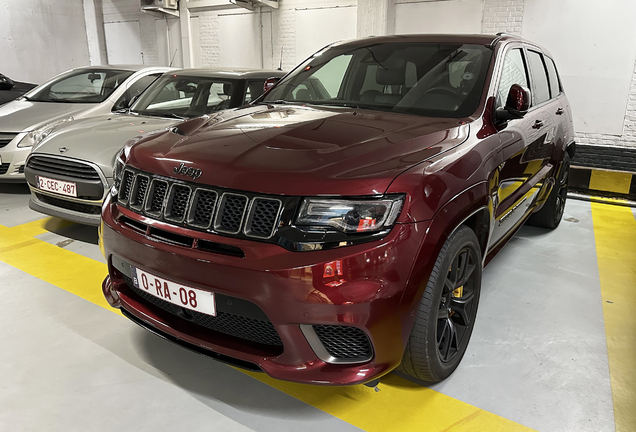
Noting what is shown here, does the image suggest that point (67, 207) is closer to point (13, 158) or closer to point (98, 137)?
point (98, 137)

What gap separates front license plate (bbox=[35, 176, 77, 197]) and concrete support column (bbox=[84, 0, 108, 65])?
9.80 m

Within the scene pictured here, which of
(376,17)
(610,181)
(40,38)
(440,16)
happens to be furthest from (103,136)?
(40,38)

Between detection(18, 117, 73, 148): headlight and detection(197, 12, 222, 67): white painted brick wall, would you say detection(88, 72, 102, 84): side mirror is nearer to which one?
detection(18, 117, 73, 148): headlight

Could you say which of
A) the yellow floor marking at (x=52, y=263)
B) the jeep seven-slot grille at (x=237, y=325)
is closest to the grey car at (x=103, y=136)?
the yellow floor marking at (x=52, y=263)

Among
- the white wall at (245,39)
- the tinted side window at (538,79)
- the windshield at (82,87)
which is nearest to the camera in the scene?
the tinted side window at (538,79)

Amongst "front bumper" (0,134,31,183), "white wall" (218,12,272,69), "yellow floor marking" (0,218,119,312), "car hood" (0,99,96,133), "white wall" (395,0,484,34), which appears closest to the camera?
"yellow floor marking" (0,218,119,312)

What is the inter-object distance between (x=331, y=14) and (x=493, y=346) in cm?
734

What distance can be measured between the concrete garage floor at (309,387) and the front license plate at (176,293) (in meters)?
0.47

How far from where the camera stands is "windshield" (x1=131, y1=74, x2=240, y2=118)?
4125 millimetres

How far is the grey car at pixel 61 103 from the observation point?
462cm

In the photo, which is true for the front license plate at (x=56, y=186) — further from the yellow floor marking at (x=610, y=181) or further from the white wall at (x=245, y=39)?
the white wall at (x=245, y=39)

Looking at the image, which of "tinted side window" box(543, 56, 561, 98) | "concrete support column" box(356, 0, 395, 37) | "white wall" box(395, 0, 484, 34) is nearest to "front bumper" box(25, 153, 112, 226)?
"tinted side window" box(543, 56, 561, 98)

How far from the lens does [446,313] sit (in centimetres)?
190

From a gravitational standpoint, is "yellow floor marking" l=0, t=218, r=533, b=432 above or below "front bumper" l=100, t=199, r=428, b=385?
below
